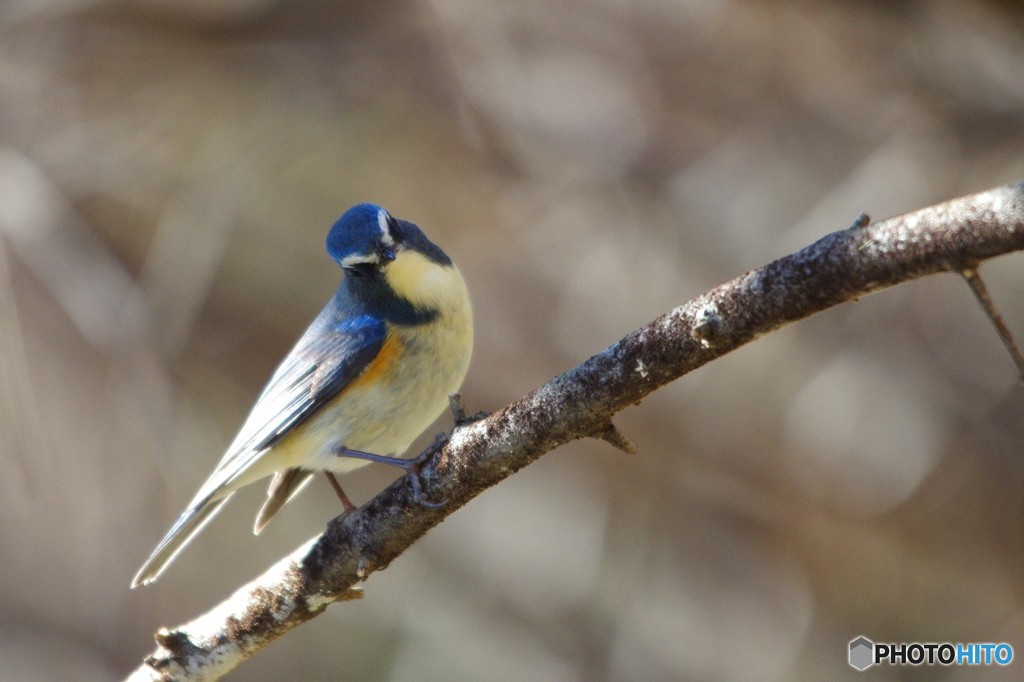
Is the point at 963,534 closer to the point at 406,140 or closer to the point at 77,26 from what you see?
the point at 406,140

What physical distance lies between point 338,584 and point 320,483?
4208mm

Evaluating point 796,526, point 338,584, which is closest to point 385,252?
point 338,584

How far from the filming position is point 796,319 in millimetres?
1604

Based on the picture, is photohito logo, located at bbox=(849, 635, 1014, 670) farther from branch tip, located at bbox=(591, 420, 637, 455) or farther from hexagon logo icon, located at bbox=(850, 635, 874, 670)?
branch tip, located at bbox=(591, 420, 637, 455)

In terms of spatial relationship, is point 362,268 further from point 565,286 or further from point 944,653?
point 944,653

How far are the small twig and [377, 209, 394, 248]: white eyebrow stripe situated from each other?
5.99ft

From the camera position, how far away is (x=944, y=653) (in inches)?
197

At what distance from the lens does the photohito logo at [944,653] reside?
15.9 ft

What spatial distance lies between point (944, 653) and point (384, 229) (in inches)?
153

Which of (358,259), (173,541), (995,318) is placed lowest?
(995,318)

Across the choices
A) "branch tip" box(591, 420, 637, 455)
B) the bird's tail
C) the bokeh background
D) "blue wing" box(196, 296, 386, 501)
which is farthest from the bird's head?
the bokeh background

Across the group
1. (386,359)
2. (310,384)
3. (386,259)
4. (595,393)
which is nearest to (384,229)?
(386,259)

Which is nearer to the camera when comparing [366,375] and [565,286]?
[366,375]

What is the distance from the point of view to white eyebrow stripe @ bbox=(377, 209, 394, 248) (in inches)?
114
